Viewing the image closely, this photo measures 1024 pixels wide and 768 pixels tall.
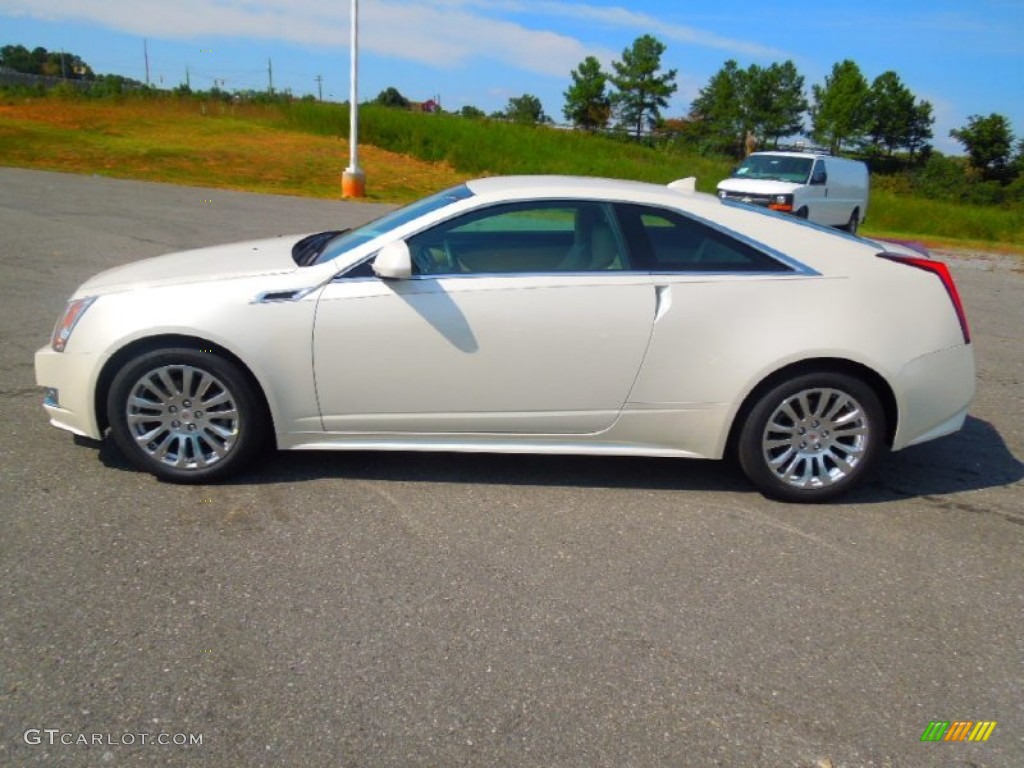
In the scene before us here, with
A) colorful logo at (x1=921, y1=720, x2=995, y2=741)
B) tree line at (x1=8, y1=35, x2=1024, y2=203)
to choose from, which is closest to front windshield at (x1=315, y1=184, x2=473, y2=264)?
colorful logo at (x1=921, y1=720, x2=995, y2=741)

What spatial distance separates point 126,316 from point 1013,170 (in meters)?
67.7

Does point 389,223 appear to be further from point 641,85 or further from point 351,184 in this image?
point 641,85

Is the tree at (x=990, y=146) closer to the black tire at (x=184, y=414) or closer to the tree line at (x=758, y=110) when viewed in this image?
the tree line at (x=758, y=110)

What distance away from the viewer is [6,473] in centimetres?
411

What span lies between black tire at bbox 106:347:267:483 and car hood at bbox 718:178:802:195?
51.0ft

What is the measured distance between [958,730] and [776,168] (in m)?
17.9

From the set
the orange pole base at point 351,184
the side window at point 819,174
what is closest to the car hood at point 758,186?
the side window at point 819,174

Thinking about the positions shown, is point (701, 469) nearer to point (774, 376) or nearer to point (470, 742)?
point (774, 376)

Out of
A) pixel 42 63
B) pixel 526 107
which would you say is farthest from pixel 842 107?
pixel 42 63

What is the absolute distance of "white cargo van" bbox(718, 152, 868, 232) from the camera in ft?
57.9

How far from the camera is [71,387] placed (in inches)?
161

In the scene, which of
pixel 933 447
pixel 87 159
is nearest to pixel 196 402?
pixel 933 447
